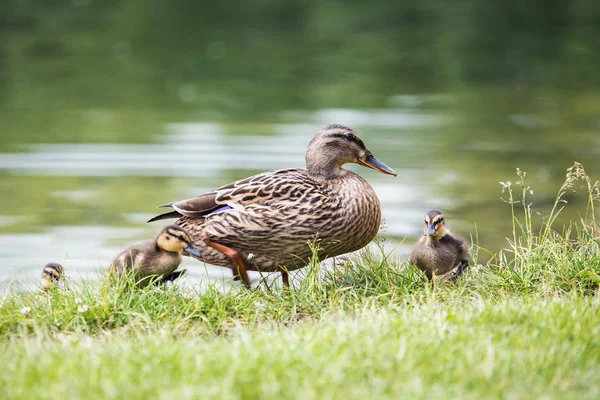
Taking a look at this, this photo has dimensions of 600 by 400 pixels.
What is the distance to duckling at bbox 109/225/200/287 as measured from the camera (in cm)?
548

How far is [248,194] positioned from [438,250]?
1198 mm

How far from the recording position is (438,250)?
18.1ft

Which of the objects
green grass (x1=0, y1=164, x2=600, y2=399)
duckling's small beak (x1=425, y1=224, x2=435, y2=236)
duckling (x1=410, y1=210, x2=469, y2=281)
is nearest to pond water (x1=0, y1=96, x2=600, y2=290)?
duckling (x1=410, y1=210, x2=469, y2=281)

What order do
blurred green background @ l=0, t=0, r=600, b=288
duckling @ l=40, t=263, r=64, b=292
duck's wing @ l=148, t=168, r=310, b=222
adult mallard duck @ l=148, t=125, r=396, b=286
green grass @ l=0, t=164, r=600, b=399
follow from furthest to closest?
blurred green background @ l=0, t=0, r=600, b=288 → duckling @ l=40, t=263, r=64, b=292 → duck's wing @ l=148, t=168, r=310, b=222 → adult mallard duck @ l=148, t=125, r=396, b=286 → green grass @ l=0, t=164, r=600, b=399

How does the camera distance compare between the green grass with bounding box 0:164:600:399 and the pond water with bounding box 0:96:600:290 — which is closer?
the green grass with bounding box 0:164:600:399

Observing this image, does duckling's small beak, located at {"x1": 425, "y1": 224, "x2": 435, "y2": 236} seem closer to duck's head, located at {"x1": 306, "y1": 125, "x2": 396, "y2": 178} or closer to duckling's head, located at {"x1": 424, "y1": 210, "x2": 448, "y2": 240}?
duckling's head, located at {"x1": 424, "y1": 210, "x2": 448, "y2": 240}

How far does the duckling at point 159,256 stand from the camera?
18.0ft

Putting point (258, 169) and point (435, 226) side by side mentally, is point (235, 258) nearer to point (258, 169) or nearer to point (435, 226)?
point (435, 226)

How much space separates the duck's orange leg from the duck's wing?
0.22 m

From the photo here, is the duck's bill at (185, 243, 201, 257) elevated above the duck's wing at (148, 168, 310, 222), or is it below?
below

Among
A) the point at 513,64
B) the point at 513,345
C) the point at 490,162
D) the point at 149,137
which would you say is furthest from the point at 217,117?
the point at 513,345

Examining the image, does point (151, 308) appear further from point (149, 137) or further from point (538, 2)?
point (538, 2)

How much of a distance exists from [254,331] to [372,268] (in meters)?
1.15

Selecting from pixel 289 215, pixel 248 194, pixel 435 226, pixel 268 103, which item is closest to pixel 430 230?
pixel 435 226
